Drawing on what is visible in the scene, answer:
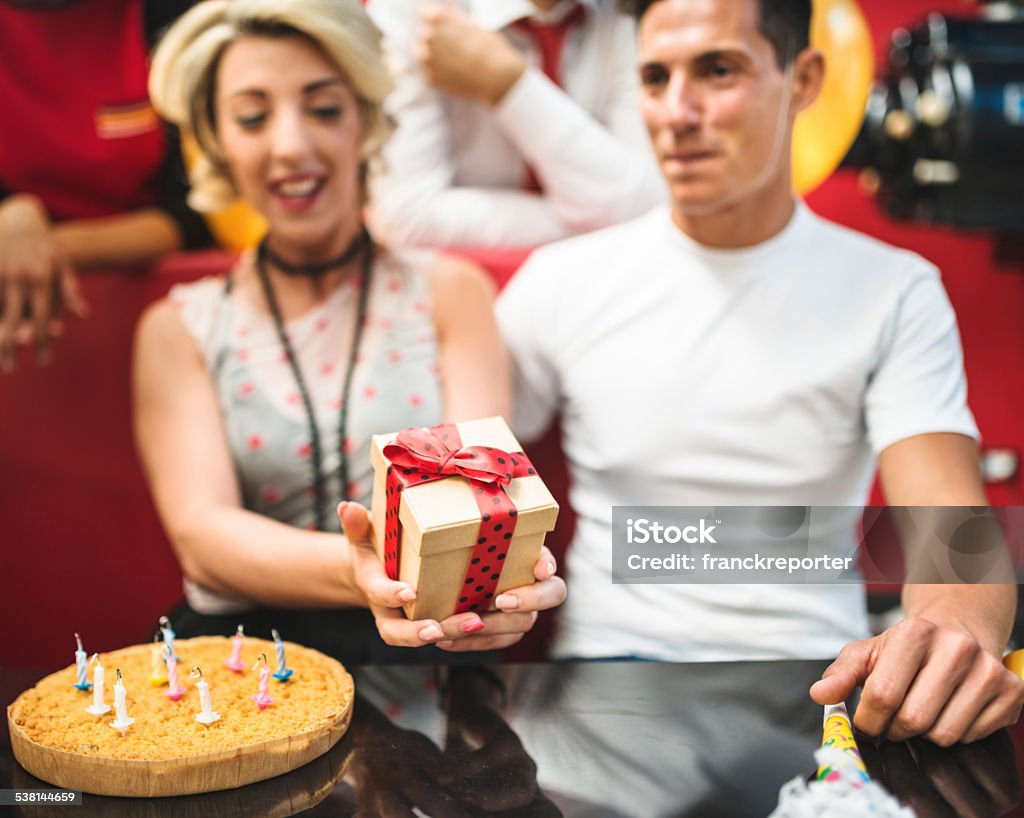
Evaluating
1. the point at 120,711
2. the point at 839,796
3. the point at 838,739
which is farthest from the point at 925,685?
the point at 120,711

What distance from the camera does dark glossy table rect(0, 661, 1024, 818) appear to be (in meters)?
0.82

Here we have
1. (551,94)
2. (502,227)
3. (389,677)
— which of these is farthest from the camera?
(502,227)

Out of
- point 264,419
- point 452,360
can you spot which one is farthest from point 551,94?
point 264,419

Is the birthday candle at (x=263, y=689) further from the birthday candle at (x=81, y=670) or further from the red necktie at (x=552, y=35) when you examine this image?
the red necktie at (x=552, y=35)

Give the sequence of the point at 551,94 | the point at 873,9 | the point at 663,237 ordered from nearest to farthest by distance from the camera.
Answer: the point at 663,237 < the point at 551,94 < the point at 873,9

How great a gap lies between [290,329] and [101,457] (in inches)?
18.5

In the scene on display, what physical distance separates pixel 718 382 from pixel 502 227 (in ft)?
1.49

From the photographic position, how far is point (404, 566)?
0.92 meters

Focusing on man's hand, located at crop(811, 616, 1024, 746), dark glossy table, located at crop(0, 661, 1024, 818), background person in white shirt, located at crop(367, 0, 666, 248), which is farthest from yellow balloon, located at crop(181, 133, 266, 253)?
man's hand, located at crop(811, 616, 1024, 746)

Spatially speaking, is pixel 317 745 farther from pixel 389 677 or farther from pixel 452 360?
pixel 452 360

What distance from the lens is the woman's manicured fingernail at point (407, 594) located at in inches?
35.8

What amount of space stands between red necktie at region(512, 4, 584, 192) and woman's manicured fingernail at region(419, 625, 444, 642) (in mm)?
958

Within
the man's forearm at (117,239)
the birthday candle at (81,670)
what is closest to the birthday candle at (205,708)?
the birthday candle at (81,670)

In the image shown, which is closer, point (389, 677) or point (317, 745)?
point (317, 745)
